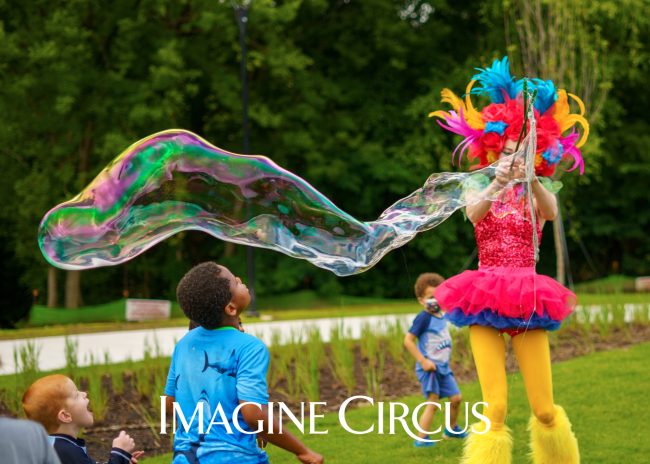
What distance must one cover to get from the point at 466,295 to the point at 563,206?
65.2ft

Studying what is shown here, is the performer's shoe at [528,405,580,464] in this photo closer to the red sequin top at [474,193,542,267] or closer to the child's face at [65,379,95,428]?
the red sequin top at [474,193,542,267]

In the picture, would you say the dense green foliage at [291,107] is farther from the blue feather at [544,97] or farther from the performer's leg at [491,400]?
the performer's leg at [491,400]

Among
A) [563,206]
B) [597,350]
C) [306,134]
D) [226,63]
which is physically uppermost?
[226,63]

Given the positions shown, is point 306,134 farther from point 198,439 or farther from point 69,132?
point 198,439


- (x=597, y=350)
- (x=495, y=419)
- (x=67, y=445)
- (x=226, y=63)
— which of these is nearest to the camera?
(x=67, y=445)

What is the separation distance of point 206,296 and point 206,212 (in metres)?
1.26

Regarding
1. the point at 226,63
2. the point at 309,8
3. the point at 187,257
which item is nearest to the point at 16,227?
the point at 187,257

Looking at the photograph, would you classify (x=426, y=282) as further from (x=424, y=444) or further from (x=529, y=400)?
(x=529, y=400)

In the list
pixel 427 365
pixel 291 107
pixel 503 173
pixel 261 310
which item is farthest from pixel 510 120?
pixel 291 107

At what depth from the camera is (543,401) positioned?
15.8 feet

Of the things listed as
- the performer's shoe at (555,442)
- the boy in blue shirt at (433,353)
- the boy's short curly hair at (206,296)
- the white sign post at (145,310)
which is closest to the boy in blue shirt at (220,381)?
the boy's short curly hair at (206,296)

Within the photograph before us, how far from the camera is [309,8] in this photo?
2541 centimetres

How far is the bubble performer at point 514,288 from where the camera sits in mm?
4793

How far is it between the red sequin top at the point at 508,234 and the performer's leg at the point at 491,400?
0.38m
